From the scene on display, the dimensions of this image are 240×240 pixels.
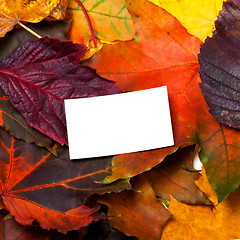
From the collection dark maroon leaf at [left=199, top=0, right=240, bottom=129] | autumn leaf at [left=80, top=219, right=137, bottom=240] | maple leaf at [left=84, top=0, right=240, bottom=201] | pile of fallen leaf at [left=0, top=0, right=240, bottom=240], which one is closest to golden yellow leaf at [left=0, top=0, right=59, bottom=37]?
pile of fallen leaf at [left=0, top=0, right=240, bottom=240]

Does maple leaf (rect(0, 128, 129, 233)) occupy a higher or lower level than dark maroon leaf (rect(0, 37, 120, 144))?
lower

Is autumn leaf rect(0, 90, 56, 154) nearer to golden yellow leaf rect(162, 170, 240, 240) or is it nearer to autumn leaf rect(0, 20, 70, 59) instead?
autumn leaf rect(0, 20, 70, 59)

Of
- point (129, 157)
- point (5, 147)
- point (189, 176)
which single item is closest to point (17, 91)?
point (5, 147)

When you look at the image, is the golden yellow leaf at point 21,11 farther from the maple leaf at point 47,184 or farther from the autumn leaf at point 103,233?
the autumn leaf at point 103,233

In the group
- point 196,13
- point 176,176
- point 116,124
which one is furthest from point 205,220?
point 196,13

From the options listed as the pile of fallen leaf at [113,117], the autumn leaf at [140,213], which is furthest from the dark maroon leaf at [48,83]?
the autumn leaf at [140,213]

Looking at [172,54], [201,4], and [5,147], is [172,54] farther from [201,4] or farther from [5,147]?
[5,147]

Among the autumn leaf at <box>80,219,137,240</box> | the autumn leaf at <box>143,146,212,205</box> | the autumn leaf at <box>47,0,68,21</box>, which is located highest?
the autumn leaf at <box>47,0,68,21</box>

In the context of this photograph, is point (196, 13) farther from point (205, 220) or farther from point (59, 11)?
point (205, 220)
